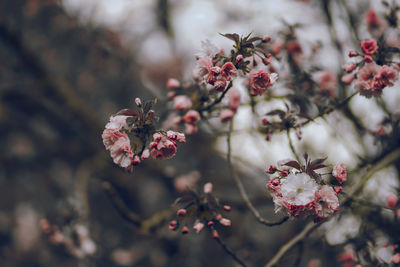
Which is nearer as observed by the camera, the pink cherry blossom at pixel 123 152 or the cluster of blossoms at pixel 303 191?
the cluster of blossoms at pixel 303 191

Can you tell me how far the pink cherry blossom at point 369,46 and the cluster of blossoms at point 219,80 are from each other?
41 centimetres

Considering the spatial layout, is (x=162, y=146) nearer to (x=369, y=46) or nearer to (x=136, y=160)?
(x=136, y=160)

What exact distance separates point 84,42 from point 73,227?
390 centimetres

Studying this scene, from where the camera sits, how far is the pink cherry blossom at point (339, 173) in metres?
1.34

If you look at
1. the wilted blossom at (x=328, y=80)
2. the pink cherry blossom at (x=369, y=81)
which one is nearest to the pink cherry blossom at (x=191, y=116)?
the pink cherry blossom at (x=369, y=81)

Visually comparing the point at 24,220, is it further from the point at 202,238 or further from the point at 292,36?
the point at 292,36

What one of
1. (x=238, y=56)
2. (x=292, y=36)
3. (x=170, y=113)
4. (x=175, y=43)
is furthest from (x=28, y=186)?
(x=238, y=56)

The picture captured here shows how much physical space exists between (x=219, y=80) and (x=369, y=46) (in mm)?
696

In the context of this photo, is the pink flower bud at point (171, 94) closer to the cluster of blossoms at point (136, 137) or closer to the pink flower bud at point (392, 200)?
the cluster of blossoms at point (136, 137)

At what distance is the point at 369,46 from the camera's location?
1573 mm

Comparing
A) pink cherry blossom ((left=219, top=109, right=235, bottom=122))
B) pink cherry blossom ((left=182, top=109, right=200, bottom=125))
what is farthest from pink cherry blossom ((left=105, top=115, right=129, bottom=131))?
pink cherry blossom ((left=219, top=109, right=235, bottom=122))

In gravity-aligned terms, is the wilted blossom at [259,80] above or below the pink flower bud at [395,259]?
above

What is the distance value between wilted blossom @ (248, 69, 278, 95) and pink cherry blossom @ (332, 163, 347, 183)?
0.44m

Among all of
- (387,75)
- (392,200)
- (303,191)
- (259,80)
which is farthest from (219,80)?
(392,200)
